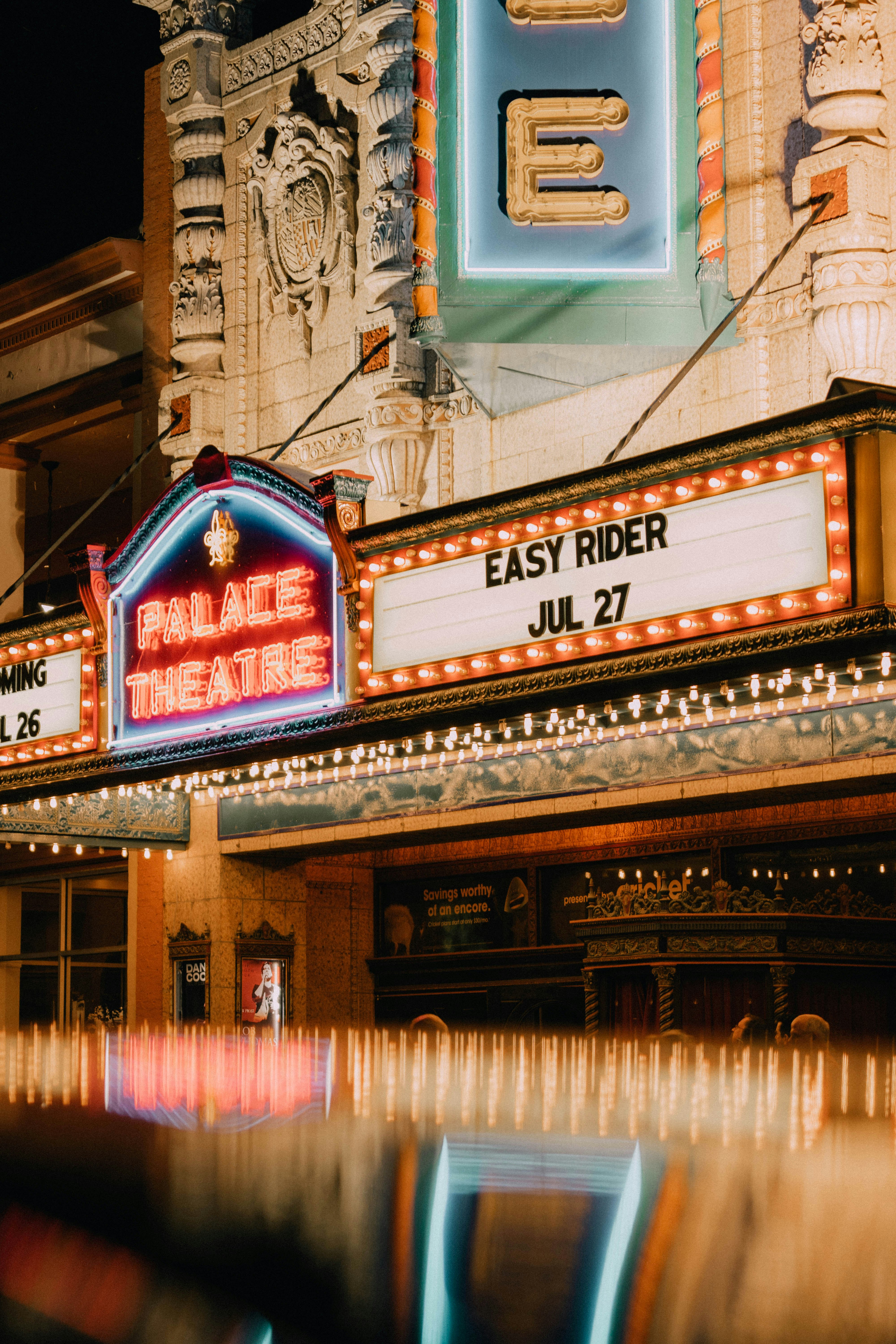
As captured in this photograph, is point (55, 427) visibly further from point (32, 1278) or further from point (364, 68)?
point (32, 1278)

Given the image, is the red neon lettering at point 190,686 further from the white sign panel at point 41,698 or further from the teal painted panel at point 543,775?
the teal painted panel at point 543,775

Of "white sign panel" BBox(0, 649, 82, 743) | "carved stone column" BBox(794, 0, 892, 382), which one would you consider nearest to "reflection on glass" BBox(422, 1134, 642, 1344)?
"carved stone column" BBox(794, 0, 892, 382)

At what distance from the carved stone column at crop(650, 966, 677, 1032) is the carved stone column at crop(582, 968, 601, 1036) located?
0.66 metres

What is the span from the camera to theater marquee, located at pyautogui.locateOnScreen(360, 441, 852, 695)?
845 centimetres

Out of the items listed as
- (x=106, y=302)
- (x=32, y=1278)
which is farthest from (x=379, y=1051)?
(x=106, y=302)

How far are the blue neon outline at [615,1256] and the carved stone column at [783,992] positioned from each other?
7.94 metres

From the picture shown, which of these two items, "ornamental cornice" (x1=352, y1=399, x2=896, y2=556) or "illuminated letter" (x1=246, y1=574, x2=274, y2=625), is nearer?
"ornamental cornice" (x1=352, y1=399, x2=896, y2=556)

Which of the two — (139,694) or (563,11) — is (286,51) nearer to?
(563,11)

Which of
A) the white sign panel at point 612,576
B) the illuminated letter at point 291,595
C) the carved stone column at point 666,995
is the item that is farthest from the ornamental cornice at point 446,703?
the carved stone column at point 666,995

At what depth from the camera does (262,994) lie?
52.7 ft

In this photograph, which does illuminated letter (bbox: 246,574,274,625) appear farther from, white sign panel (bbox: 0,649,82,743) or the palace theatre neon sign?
white sign panel (bbox: 0,649,82,743)

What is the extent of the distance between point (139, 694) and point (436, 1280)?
35.3 ft

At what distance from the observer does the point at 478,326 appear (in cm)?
1201

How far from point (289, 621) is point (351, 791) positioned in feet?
11.7
